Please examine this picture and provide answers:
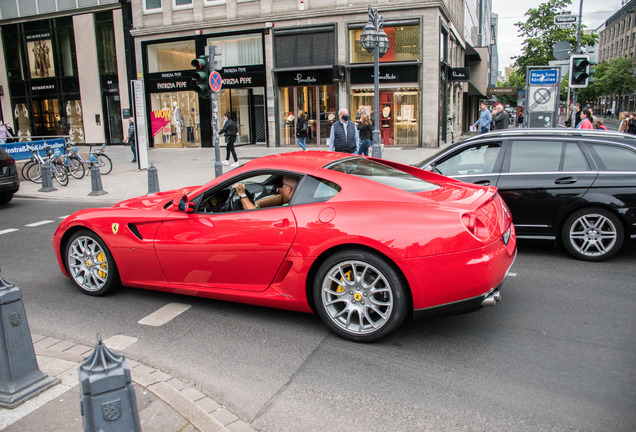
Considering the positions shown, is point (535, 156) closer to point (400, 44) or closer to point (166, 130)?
point (400, 44)

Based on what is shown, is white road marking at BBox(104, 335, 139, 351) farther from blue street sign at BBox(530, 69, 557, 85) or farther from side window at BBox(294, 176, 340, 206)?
blue street sign at BBox(530, 69, 557, 85)

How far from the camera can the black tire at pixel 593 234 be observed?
606cm

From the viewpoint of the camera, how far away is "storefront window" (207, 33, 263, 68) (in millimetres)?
25844

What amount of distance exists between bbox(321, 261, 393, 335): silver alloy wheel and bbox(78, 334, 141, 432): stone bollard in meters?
1.95

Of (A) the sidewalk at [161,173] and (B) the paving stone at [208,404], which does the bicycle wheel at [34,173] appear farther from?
(B) the paving stone at [208,404]

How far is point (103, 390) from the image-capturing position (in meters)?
2.31

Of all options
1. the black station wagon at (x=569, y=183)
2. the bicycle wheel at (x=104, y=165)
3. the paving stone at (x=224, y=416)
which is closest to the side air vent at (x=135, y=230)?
the paving stone at (x=224, y=416)

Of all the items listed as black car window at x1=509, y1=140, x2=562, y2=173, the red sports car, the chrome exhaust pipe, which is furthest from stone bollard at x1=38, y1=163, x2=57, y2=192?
the chrome exhaust pipe

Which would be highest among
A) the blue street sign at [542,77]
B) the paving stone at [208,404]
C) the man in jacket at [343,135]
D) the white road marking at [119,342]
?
the blue street sign at [542,77]

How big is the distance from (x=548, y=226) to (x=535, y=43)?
42.7 m

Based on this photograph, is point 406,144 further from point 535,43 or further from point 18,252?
point 535,43

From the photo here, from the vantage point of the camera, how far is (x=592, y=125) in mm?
12570

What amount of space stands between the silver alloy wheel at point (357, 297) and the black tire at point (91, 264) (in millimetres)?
2407

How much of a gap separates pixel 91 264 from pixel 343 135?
25.8 feet
